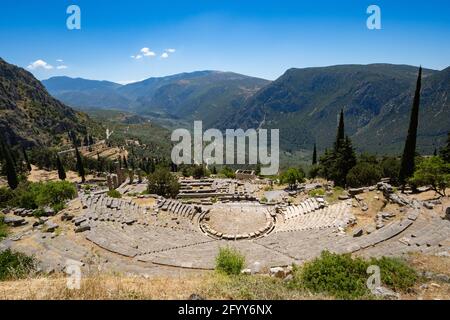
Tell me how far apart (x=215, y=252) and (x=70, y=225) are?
13.5 m

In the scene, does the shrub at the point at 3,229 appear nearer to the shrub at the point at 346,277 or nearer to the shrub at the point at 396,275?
the shrub at the point at 346,277

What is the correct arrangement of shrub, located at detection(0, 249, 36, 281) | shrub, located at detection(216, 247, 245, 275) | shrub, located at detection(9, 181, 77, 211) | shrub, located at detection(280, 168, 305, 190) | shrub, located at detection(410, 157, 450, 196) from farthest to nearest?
shrub, located at detection(280, 168, 305, 190) < shrub, located at detection(9, 181, 77, 211) < shrub, located at detection(410, 157, 450, 196) < shrub, located at detection(216, 247, 245, 275) < shrub, located at detection(0, 249, 36, 281)

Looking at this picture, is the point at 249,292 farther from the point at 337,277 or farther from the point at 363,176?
the point at 363,176

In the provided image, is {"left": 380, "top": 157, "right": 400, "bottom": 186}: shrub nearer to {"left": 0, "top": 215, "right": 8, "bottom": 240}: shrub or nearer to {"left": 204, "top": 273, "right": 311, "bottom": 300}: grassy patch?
{"left": 204, "top": 273, "right": 311, "bottom": 300}: grassy patch

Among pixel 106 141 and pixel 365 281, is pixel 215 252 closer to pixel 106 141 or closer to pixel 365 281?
pixel 365 281

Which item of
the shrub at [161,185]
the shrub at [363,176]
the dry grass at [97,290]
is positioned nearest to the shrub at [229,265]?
the dry grass at [97,290]

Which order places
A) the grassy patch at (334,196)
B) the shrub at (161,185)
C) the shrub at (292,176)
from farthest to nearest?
the shrub at (292,176) < the shrub at (161,185) < the grassy patch at (334,196)

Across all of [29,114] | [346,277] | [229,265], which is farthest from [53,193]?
[29,114]

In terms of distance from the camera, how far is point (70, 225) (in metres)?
26.2

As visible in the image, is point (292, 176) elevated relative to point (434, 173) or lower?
lower

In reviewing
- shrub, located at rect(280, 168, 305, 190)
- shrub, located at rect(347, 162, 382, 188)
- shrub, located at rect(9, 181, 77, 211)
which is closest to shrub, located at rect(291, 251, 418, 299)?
shrub, located at rect(347, 162, 382, 188)

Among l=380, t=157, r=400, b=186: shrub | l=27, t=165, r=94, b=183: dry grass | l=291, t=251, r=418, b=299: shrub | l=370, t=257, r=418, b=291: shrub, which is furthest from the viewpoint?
l=27, t=165, r=94, b=183: dry grass

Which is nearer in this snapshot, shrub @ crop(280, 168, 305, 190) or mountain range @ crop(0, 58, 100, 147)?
shrub @ crop(280, 168, 305, 190)
